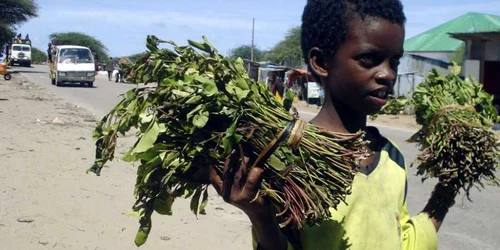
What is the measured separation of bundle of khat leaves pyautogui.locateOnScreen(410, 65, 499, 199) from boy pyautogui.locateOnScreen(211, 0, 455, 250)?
0.91 ft

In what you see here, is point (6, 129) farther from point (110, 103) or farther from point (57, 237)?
point (110, 103)

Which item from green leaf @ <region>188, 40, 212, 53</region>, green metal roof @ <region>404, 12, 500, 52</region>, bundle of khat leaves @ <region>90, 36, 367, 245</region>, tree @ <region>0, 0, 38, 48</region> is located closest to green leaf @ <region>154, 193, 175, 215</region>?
bundle of khat leaves @ <region>90, 36, 367, 245</region>

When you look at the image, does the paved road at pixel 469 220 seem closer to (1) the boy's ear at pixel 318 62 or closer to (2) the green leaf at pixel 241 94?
(1) the boy's ear at pixel 318 62

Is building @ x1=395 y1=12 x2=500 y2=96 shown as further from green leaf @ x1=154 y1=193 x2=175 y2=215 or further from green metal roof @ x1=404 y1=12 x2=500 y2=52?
green leaf @ x1=154 y1=193 x2=175 y2=215

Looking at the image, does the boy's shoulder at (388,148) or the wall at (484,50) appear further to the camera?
Result: the wall at (484,50)

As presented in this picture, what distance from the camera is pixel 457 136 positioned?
82.9 inches

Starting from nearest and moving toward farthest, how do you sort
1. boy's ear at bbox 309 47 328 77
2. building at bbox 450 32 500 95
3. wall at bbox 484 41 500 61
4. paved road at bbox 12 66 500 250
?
boy's ear at bbox 309 47 328 77 < paved road at bbox 12 66 500 250 < building at bbox 450 32 500 95 < wall at bbox 484 41 500 61

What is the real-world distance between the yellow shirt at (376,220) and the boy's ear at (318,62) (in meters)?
0.29

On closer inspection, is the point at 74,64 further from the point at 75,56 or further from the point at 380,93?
the point at 380,93

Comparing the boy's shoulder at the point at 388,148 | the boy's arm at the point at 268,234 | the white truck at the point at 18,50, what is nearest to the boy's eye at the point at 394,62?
the boy's shoulder at the point at 388,148

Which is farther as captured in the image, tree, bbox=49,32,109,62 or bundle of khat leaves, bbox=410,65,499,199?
tree, bbox=49,32,109,62

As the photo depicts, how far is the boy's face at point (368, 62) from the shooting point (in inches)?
68.1

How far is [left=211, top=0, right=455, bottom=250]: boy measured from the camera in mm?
1679

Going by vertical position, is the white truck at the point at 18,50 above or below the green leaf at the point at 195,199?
above
